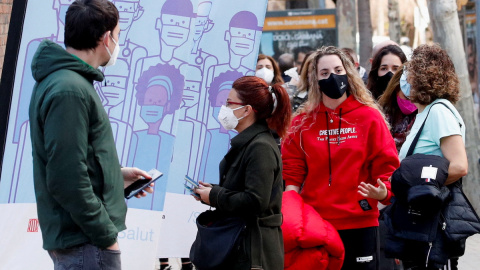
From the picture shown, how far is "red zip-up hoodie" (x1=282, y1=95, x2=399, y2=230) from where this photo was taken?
193 inches

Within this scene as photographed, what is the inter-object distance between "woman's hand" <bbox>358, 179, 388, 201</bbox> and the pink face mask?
1513mm

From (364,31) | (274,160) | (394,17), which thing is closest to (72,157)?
(274,160)

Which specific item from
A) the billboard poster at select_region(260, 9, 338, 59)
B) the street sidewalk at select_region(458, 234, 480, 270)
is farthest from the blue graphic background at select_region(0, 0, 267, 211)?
the billboard poster at select_region(260, 9, 338, 59)

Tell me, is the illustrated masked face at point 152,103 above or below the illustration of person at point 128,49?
below

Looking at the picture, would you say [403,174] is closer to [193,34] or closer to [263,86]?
[263,86]

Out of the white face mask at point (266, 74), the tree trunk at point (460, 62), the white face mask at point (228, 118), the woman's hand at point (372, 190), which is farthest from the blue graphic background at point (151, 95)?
the tree trunk at point (460, 62)

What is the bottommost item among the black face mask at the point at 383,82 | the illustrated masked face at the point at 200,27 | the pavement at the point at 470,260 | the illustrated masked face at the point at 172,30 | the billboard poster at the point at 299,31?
the pavement at the point at 470,260

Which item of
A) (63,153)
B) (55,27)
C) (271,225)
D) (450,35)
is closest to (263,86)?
(271,225)

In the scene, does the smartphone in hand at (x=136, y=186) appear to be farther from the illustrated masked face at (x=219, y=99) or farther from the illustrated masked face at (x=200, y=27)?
the illustrated masked face at (x=200, y=27)

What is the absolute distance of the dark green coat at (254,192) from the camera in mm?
4141

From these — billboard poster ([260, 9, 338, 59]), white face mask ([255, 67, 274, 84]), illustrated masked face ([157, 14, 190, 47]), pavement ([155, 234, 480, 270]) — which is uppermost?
billboard poster ([260, 9, 338, 59])

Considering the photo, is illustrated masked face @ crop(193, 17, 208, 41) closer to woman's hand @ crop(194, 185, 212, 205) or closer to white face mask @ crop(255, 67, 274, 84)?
woman's hand @ crop(194, 185, 212, 205)

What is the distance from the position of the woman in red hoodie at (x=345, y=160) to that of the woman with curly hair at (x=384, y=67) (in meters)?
1.69

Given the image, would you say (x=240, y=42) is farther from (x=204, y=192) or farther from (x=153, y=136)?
(x=204, y=192)
